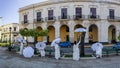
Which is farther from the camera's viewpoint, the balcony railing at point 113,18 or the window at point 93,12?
the balcony railing at point 113,18

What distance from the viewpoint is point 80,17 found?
123 feet

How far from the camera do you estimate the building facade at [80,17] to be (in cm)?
3734

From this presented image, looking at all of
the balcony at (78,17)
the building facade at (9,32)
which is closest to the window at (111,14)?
the balcony at (78,17)

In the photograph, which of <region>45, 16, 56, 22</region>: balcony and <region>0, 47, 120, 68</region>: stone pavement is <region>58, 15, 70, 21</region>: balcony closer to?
<region>45, 16, 56, 22</region>: balcony

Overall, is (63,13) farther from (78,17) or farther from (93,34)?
(93,34)

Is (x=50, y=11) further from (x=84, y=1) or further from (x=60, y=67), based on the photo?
(x=60, y=67)

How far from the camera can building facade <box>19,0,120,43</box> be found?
37344 millimetres

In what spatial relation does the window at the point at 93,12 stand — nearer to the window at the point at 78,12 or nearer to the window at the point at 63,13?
the window at the point at 78,12

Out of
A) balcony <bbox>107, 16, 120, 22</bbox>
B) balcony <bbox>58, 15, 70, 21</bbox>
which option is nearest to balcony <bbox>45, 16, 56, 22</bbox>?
balcony <bbox>58, 15, 70, 21</bbox>

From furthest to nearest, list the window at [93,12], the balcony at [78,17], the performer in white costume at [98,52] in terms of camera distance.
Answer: the window at [93,12] → the balcony at [78,17] → the performer in white costume at [98,52]

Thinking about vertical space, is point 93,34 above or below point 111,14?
below

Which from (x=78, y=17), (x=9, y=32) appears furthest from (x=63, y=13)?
(x=9, y=32)

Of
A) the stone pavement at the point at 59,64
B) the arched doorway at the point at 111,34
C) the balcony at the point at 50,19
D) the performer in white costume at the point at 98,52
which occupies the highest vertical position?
the balcony at the point at 50,19

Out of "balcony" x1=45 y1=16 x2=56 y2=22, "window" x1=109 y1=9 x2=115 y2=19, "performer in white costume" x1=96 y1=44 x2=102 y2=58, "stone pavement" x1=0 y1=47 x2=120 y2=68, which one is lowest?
"stone pavement" x1=0 y1=47 x2=120 y2=68
